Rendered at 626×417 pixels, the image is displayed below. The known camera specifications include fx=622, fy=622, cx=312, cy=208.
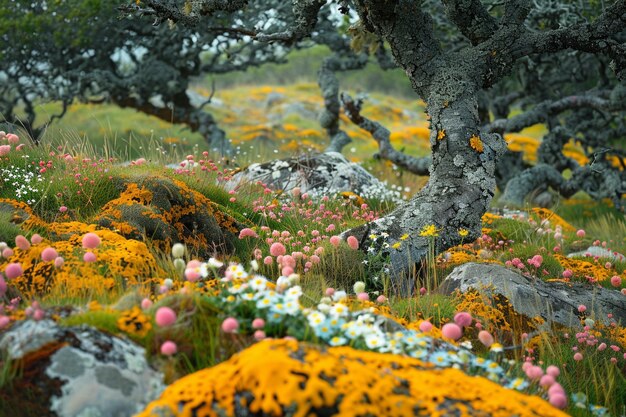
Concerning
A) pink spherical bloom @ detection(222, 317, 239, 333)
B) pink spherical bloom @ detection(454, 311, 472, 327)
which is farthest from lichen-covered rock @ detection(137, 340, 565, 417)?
pink spherical bloom @ detection(454, 311, 472, 327)

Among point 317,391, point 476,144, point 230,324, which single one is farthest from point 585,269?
point 317,391

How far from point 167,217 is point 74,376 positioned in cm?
374

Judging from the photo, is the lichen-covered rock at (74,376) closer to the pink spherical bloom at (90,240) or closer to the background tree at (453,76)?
the pink spherical bloom at (90,240)

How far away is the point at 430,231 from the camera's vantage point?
275 inches

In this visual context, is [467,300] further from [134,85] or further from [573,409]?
[134,85]

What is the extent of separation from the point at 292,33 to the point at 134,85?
11.8 m

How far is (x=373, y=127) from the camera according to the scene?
47.5ft

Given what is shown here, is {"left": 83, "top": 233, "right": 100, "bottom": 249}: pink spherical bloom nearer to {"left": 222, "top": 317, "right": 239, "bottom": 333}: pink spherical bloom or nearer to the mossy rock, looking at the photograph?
{"left": 222, "top": 317, "right": 239, "bottom": 333}: pink spherical bloom

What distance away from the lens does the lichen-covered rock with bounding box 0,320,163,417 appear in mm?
3117

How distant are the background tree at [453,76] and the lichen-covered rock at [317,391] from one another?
384cm

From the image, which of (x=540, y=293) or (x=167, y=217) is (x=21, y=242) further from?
(x=540, y=293)

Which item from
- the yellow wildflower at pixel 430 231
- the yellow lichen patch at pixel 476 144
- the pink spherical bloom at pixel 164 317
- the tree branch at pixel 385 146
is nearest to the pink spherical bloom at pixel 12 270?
the pink spherical bloom at pixel 164 317

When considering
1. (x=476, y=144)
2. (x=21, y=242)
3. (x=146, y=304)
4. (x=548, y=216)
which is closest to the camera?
(x=146, y=304)

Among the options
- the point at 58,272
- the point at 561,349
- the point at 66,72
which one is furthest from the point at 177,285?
the point at 66,72
